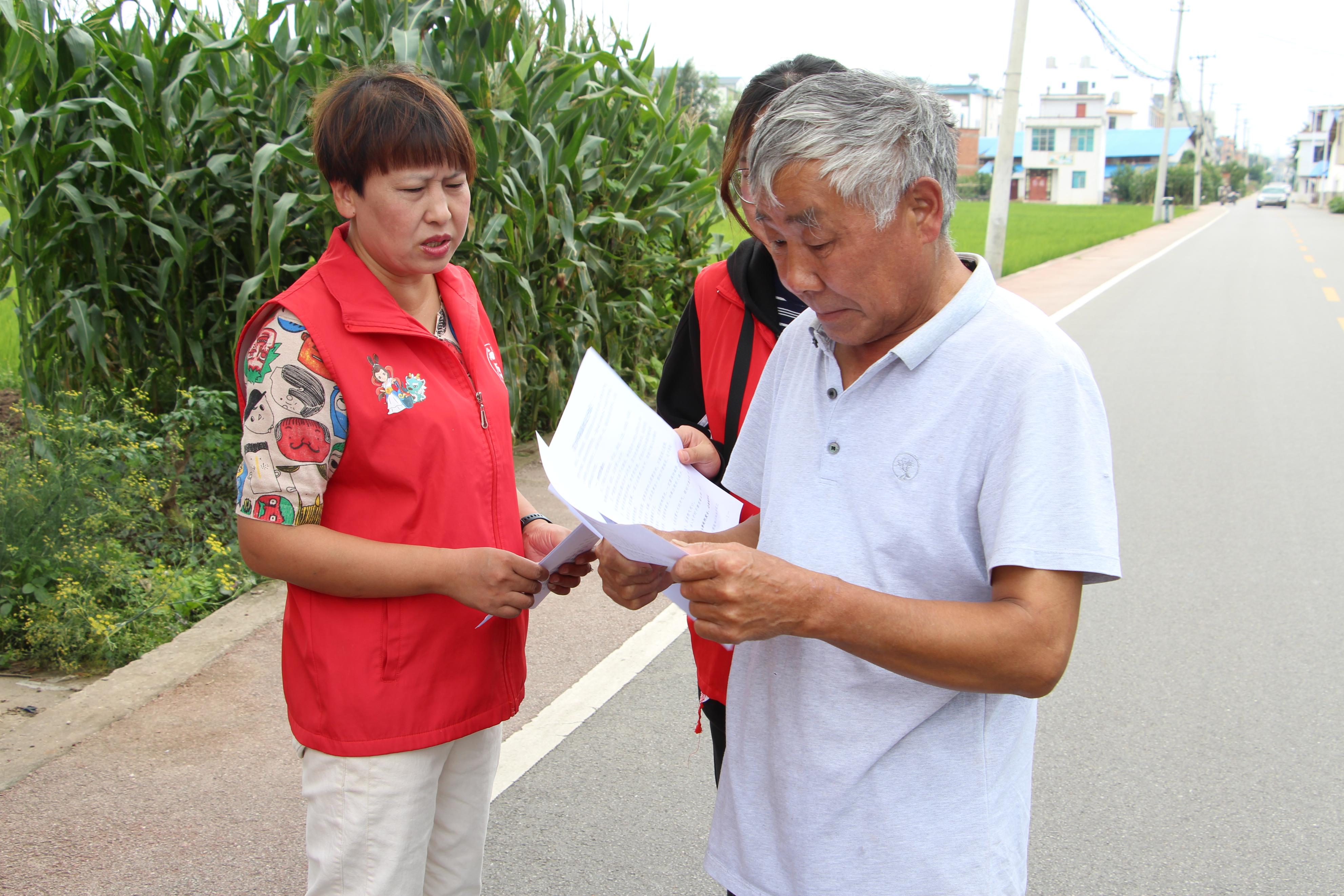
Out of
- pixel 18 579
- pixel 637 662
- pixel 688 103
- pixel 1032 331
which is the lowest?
pixel 637 662

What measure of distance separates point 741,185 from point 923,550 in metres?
0.82

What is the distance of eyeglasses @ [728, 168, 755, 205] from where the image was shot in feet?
4.65

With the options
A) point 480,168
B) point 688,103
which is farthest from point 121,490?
point 688,103

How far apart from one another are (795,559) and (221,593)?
3288 millimetres

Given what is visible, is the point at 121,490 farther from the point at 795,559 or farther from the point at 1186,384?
the point at 1186,384

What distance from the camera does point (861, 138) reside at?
1.19 metres

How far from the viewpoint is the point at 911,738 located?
1295 mm

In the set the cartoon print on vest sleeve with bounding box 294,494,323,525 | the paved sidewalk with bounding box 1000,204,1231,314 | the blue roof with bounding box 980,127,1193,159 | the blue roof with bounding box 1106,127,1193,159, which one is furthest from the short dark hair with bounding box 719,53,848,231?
the blue roof with bounding box 1106,127,1193,159

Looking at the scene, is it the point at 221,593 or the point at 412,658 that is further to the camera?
the point at 221,593

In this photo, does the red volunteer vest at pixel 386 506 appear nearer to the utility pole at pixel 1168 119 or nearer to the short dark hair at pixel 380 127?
the short dark hair at pixel 380 127

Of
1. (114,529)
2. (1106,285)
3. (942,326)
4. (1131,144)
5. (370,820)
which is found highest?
(1131,144)

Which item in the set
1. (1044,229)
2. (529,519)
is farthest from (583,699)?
(1044,229)

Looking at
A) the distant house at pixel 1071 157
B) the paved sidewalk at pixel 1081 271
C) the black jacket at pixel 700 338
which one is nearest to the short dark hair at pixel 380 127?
the black jacket at pixel 700 338

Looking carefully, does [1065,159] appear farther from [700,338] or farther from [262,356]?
[262,356]
